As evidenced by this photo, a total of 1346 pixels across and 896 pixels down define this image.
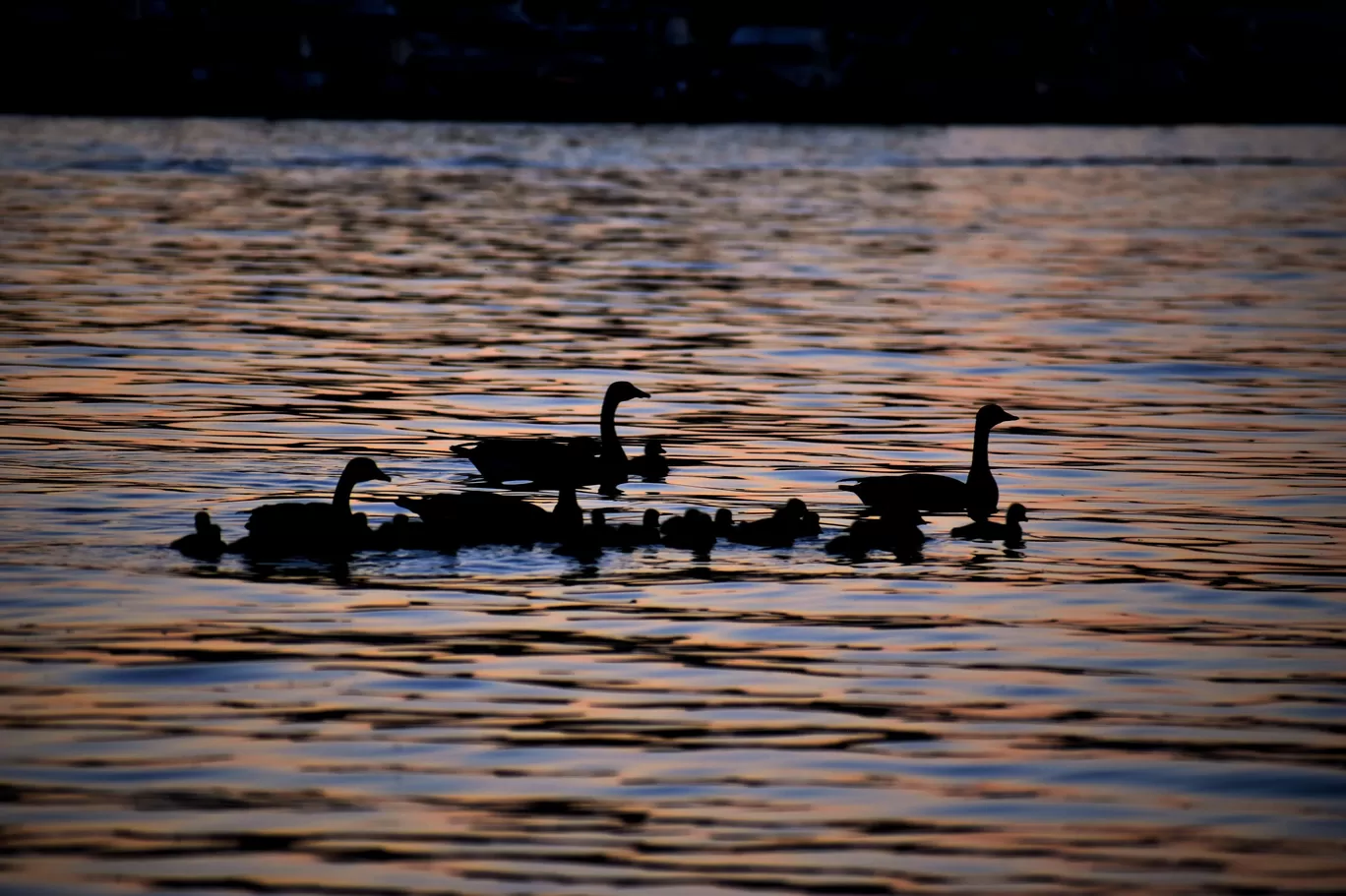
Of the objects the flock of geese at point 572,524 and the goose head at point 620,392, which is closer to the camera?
the flock of geese at point 572,524

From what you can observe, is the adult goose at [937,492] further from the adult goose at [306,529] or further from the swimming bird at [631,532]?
the adult goose at [306,529]

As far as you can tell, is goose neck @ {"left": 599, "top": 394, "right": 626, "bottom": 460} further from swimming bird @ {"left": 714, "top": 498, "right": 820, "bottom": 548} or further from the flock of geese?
swimming bird @ {"left": 714, "top": 498, "right": 820, "bottom": 548}

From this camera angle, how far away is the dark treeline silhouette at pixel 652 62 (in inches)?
5418

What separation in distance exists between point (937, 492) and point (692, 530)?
7.82 ft

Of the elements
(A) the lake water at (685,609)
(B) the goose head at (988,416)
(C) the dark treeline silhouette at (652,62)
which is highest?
(C) the dark treeline silhouette at (652,62)

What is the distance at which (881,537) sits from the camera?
18828 millimetres

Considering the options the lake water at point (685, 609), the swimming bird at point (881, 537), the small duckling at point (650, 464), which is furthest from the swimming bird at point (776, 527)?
the small duckling at point (650, 464)

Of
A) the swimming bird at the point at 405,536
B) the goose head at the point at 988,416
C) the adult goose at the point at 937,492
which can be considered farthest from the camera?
the goose head at the point at 988,416

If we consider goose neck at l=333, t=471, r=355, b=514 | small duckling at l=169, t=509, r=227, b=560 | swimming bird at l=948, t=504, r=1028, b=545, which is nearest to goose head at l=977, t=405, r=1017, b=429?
swimming bird at l=948, t=504, r=1028, b=545

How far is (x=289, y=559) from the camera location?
18.2 m

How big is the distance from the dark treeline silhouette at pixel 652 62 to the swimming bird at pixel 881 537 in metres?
114

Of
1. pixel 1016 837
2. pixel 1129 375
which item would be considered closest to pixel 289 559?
pixel 1016 837

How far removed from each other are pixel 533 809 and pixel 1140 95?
153 m

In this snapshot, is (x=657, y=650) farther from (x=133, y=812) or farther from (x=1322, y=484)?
(x=1322, y=484)
